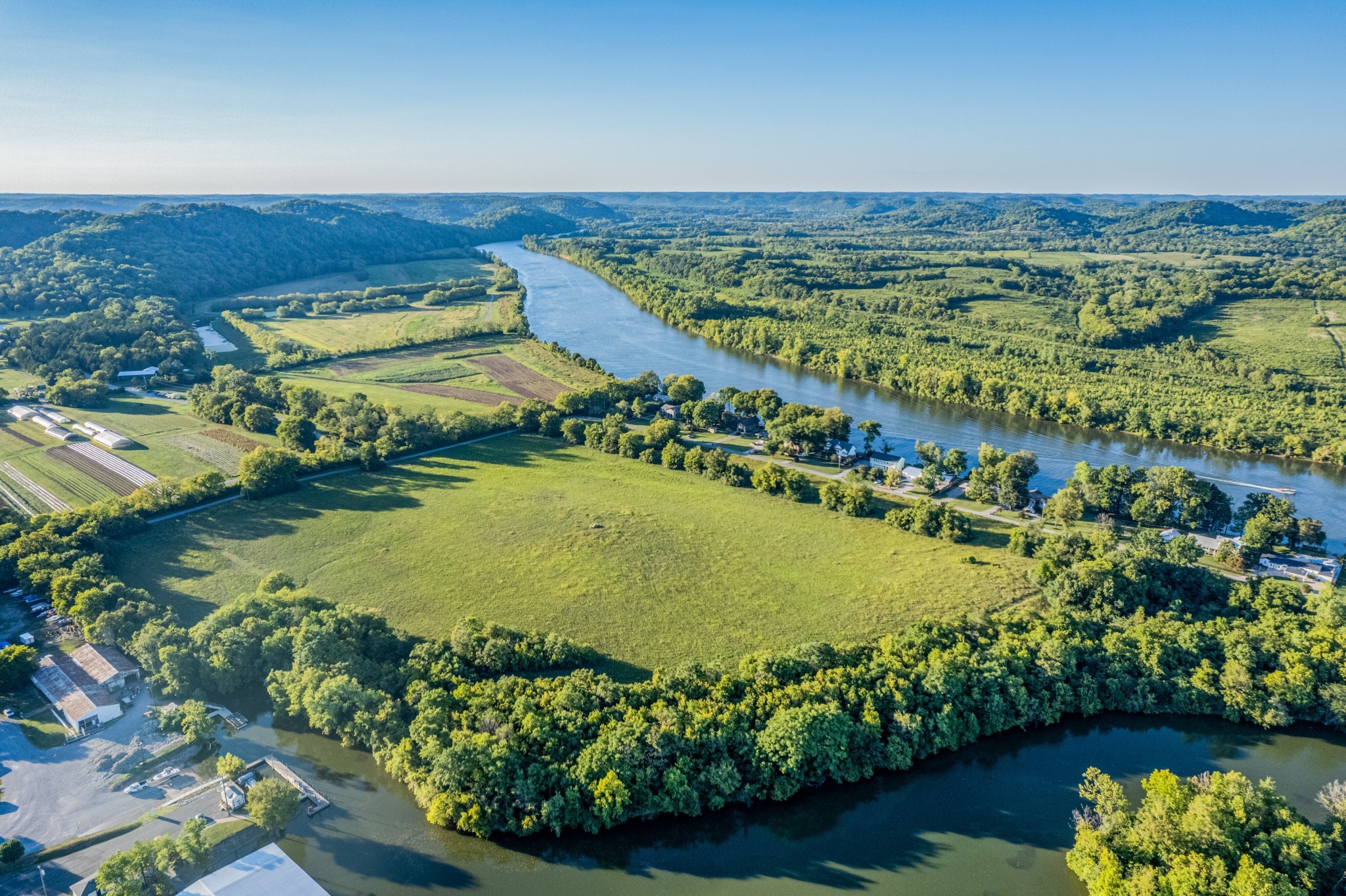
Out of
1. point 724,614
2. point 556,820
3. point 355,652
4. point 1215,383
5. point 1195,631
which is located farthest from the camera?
point 1215,383

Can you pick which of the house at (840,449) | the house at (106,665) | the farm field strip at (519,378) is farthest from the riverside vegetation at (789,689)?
the farm field strip at (519,378)

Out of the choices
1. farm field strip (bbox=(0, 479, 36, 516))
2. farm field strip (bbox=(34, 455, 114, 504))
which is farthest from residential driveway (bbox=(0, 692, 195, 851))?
farm field strip (bbox=(34, 455, 114, 504))

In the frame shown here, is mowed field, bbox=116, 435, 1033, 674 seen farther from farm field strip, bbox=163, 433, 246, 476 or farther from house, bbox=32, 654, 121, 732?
farm field strip, bbox=163, 433, 246, 476

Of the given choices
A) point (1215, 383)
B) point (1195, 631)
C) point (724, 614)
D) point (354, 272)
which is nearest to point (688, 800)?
point (724, 614)

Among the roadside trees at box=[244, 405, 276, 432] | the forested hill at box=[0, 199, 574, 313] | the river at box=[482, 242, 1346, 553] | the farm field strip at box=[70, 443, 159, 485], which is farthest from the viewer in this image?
the forested hill at box=[0, 199, 574, 313]

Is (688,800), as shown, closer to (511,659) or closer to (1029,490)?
(511,659)

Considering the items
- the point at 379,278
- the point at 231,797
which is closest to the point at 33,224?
the point at 379,278
